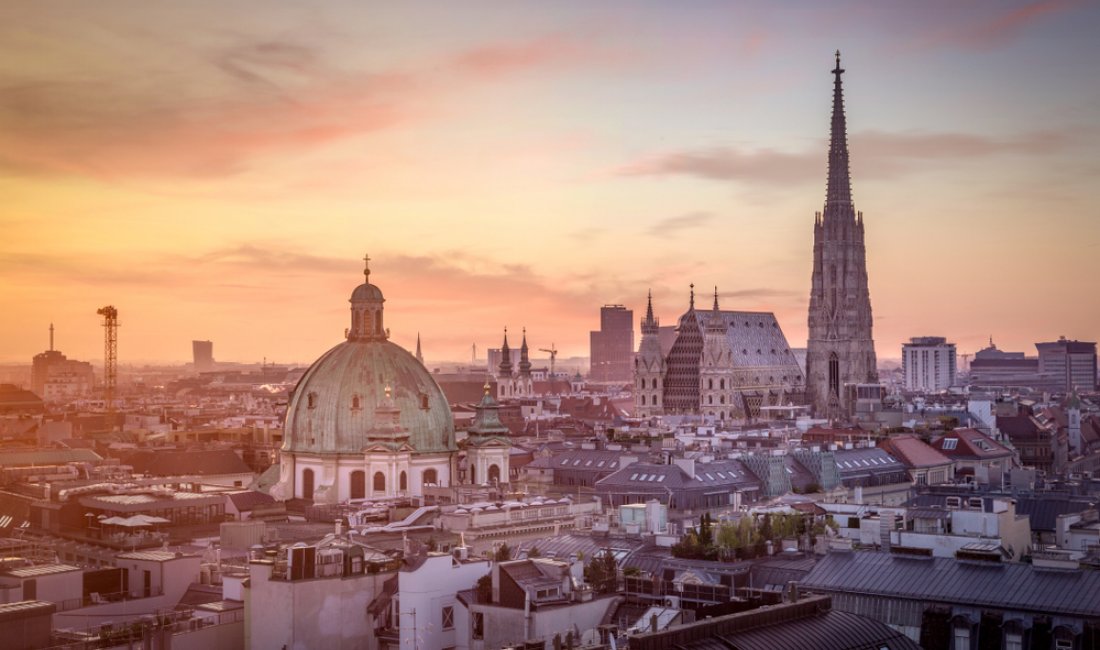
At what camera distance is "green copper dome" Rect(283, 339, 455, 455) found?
122438 millimetres

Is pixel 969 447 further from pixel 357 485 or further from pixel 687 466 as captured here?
pixel 357 485

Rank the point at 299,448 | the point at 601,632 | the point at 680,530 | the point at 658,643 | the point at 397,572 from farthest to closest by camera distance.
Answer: the point at 299,448 < the point at 680,530 < the point at 397,572 < the point at 601,632 < the point at 658,643

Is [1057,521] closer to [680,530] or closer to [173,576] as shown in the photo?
[680,530]

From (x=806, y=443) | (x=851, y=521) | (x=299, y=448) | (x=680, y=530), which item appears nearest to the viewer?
(x=851, y=521)

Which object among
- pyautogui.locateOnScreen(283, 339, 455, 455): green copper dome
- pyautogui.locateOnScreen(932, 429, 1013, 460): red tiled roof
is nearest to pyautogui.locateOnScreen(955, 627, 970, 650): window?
pyautogui.locateOnScreen(283, 339, 455, 455): green copper dome

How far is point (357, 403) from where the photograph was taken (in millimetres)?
123000

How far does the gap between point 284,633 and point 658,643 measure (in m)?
17.0

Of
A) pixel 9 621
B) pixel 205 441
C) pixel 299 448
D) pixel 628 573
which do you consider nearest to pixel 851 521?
pixel 628 573

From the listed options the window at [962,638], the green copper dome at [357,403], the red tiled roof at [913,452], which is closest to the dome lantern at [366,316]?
the green copper dome at [357,403]

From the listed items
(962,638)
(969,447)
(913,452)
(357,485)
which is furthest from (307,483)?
(962,638)

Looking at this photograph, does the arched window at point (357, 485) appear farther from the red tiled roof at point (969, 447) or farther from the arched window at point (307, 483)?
the red tiled roof at point (969, 447)

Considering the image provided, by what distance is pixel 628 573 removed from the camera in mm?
66312

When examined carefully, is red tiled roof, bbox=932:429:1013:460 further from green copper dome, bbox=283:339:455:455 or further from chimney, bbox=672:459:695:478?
green copper dome, bbox=283:339:455:455

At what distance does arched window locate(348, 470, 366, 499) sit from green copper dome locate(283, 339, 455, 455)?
1.55m
